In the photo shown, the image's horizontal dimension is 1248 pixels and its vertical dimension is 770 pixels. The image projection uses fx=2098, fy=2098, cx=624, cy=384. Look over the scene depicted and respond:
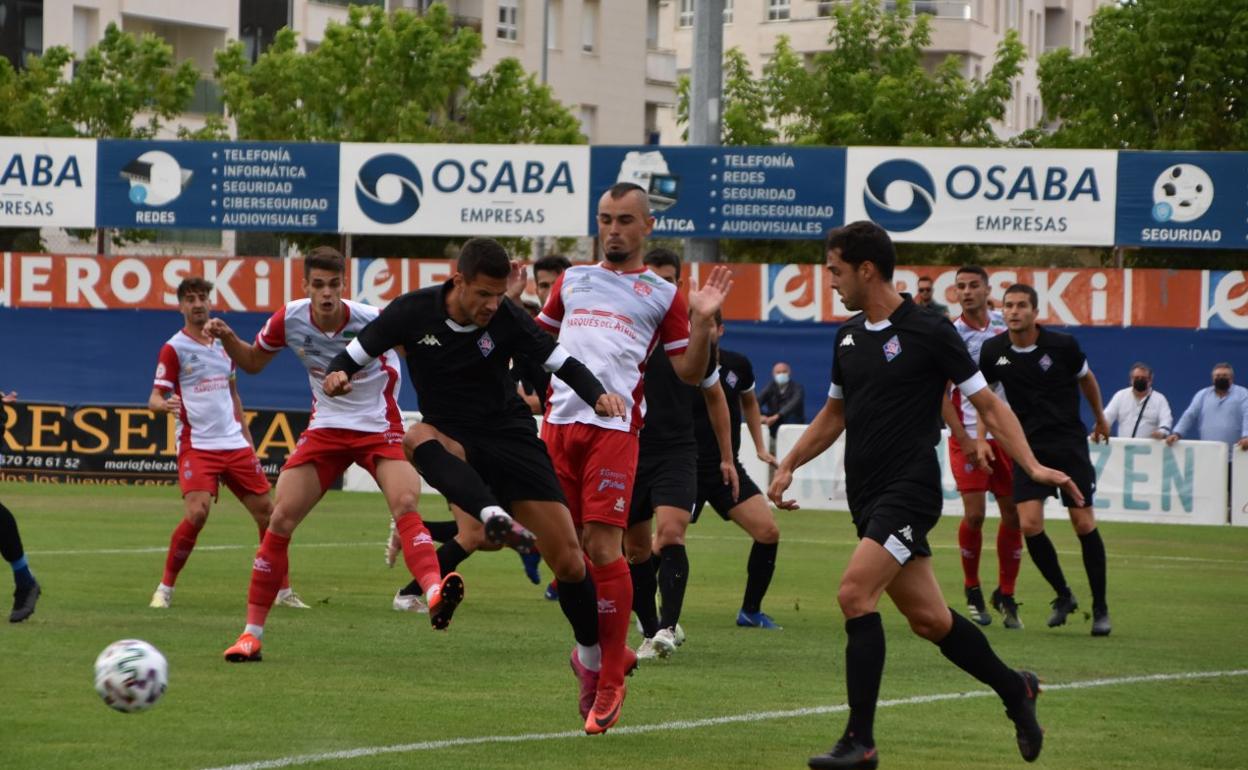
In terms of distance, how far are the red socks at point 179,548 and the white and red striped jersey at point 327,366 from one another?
7.85 feet

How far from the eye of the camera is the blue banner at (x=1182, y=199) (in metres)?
28.3

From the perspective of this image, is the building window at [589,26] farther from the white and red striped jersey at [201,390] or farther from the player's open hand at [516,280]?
the player's open hand at [516,280]

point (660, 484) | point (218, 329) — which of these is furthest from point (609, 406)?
point (660, 484)

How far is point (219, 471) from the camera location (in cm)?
1413

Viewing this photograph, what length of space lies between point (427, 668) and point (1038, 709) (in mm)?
3114

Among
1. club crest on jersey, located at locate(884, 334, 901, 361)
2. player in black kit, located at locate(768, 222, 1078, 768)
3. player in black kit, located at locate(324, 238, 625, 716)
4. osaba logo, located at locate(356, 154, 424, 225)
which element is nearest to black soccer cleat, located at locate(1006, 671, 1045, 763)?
player in black kit, located at locate(768, 222, 1078, 768)

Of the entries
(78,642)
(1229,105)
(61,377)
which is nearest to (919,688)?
(78,642)

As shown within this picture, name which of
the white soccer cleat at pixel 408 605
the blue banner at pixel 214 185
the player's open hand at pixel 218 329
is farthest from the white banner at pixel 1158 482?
the player's open hand at pixel 218 329

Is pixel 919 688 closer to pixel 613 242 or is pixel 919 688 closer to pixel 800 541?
pixel 613 242

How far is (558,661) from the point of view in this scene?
11.3 m

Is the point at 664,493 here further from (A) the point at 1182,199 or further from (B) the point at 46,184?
(B) the point at 46,184

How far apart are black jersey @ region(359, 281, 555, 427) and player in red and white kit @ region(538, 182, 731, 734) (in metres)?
0.44

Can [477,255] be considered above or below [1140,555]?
above

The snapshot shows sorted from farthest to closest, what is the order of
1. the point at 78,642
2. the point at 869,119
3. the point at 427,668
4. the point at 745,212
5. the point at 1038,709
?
the point at 869,119 < the point at 745,212 < the point at 78,642 < the point at 427,668 < the point at 1038,709
